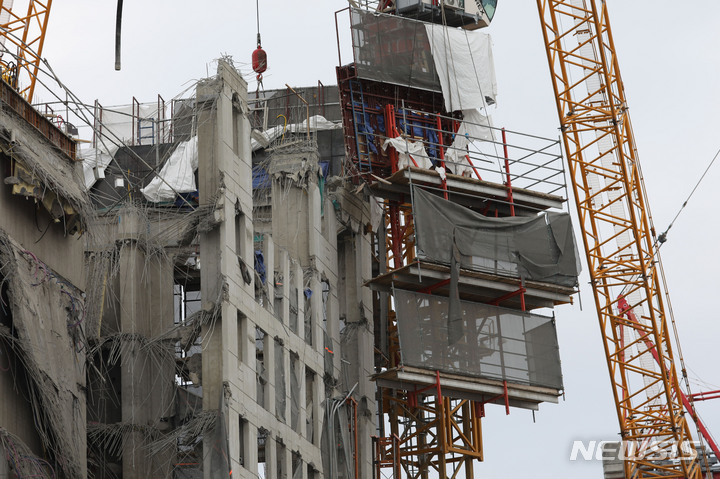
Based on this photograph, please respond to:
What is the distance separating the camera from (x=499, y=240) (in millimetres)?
56375

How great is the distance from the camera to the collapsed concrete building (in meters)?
41.6

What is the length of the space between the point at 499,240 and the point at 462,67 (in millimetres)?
9148

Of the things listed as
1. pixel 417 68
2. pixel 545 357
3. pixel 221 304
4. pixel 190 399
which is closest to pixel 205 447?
pixel 221 304

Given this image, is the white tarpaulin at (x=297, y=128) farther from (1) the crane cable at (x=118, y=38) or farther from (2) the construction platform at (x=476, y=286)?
(1) the crane cable at (x=118, y=38)

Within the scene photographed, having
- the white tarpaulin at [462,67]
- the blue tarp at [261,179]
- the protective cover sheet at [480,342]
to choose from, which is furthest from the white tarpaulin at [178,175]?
the protective cover sheet at [480,342]

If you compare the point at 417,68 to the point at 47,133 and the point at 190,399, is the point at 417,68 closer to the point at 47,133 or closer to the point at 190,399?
the point at 190,399

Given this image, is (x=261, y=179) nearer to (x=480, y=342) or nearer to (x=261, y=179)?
(x=261, y=179)

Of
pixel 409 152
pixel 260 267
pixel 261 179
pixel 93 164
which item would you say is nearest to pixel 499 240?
pixel 409 152

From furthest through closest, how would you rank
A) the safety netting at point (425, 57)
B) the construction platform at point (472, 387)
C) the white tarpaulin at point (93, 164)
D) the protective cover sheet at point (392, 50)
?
the white tarpaulin at point (93, 164) → the safety netting at point (425, 57) → the protective cover sheet at point (392, 50) → the construction platform at point (472, 387)

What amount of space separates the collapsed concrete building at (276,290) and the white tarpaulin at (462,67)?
650 millimetres

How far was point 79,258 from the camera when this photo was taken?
44.2m

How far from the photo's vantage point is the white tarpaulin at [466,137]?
194 ft

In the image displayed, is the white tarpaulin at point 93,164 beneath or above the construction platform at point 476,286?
above

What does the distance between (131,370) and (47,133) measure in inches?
358
